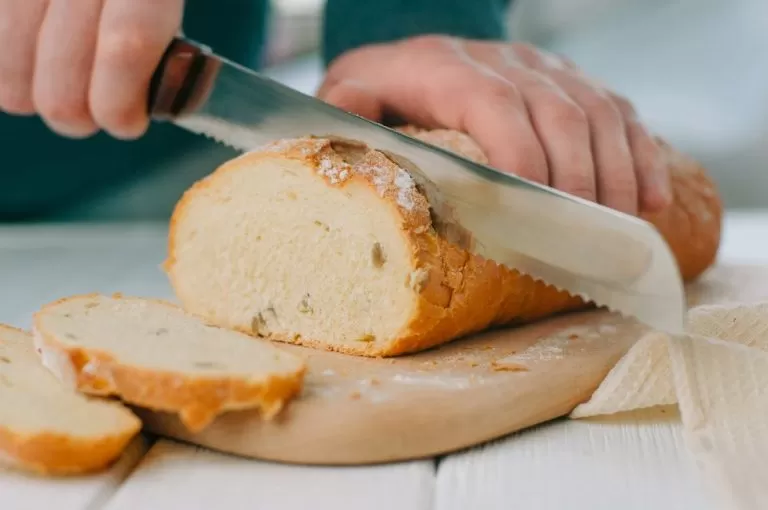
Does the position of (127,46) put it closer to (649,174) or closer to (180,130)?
(649,174)

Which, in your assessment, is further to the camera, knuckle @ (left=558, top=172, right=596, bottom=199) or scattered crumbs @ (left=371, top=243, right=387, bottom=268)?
knuckle @ (left=558, top=172, right=596, bottom=199)

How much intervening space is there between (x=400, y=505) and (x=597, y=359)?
561mm

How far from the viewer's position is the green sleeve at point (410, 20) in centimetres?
294

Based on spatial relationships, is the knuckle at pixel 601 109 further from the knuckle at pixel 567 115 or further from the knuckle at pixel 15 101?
the knuckle at pixel 15 101

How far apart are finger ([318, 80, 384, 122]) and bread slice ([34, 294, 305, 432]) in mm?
735

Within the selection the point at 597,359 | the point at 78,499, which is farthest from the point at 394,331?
the point at 78,499

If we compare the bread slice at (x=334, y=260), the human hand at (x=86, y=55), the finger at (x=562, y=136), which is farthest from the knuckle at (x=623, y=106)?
the human hand at (x=86, y=55)

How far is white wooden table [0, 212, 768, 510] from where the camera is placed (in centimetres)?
127

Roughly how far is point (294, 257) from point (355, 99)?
548 mm

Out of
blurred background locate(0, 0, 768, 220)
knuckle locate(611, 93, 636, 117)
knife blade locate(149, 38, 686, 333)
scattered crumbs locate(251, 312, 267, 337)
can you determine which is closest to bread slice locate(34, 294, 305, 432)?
scattered crumbs locate(251, 312, 267, 337)

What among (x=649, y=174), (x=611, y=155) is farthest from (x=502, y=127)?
(x=649, y=174)

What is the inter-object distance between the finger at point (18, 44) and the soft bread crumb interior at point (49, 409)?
740 millimetres

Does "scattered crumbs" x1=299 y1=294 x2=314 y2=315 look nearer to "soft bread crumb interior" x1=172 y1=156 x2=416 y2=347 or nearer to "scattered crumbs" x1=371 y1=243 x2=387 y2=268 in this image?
"soft bread crumb interior" x1=172 y1=156 x2=416 y2=347

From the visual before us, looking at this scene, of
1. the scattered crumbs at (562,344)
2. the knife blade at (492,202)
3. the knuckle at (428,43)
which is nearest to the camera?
the knife blade at (492,202)
